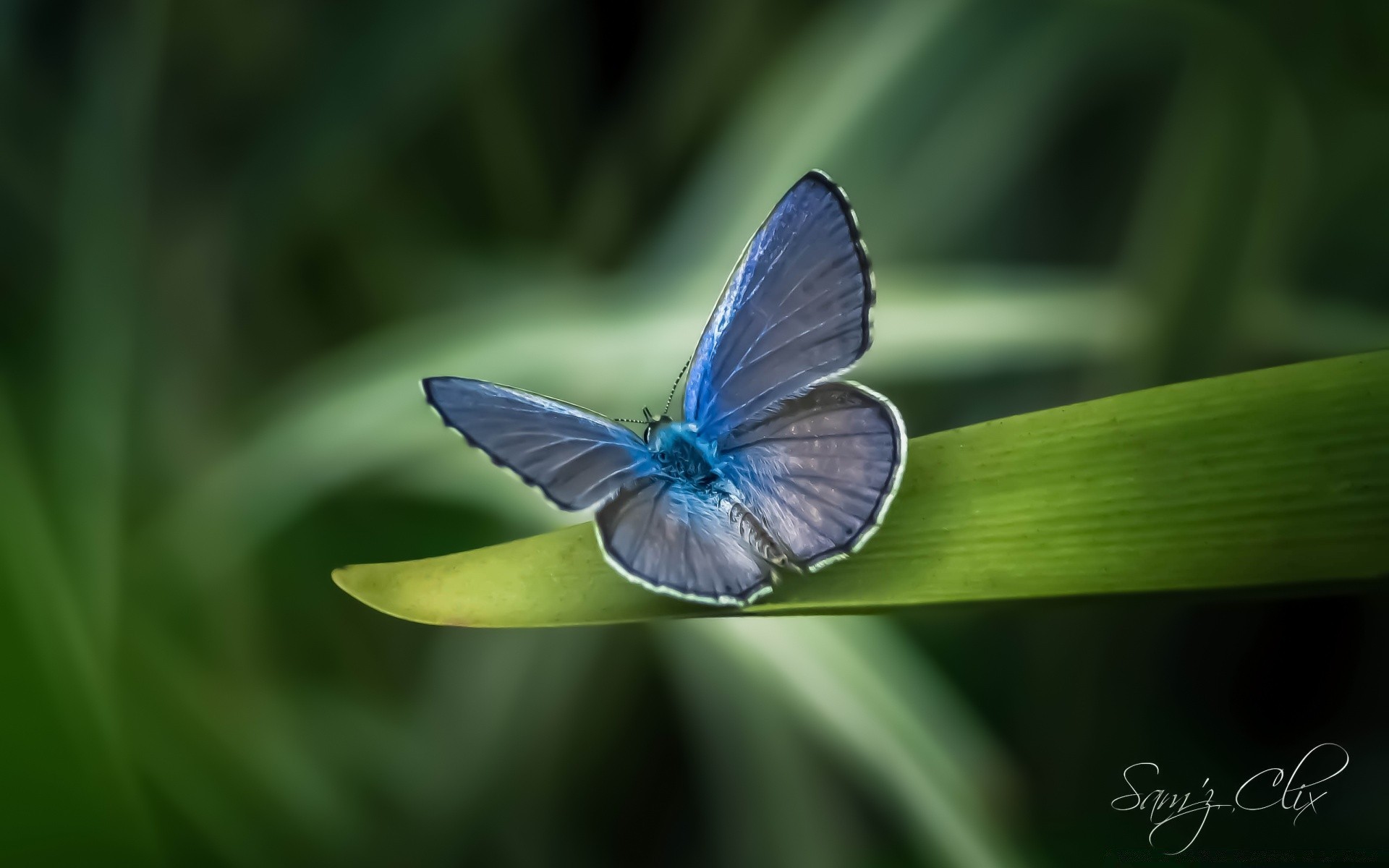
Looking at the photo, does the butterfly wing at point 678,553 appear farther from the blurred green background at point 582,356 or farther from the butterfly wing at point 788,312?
the blurred green background at point 582,356

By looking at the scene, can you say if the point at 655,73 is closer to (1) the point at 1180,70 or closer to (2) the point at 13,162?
(1) the point at 1180,70

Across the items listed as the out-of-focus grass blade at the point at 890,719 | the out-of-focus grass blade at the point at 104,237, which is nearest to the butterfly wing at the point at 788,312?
the out-of-focus grass blade at the point at 890,719

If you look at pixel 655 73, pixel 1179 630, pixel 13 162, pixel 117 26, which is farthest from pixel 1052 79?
pixel 13 162
